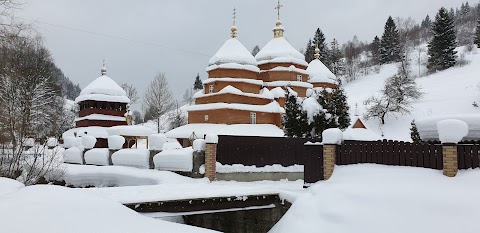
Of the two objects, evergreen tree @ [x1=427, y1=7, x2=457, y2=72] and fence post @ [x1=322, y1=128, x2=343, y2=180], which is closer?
fence post @ [x1=322, y1=128, x2=343, y2=180]

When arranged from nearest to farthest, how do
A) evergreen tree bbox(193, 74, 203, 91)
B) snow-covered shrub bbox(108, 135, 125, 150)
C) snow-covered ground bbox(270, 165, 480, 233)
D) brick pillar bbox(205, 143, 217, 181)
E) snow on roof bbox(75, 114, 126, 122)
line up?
snow-covered ground bbox(270, 165, 480, 233) < brick pillar bbox(205, 143, 217, 181) < snow-covered shrub bbox(108, 135, 125, 150) < snow on roof bbox(75, 114, 126, 122) < evergreen tree bbox(193, 74, 203, 91)

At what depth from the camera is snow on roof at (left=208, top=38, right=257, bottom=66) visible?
30.3 m

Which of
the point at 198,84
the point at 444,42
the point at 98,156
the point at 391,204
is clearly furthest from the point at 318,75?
the point at 198,84

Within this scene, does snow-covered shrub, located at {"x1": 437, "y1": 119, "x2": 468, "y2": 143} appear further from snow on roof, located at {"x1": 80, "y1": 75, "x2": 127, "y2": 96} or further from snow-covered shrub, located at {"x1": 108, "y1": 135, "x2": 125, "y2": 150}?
snow on roof, located at {"x1": 80, "y1": 75, "x2": 127, "y2": 96}

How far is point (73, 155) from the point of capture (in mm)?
21094

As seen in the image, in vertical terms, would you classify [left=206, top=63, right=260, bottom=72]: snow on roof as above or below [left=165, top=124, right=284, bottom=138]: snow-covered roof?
above

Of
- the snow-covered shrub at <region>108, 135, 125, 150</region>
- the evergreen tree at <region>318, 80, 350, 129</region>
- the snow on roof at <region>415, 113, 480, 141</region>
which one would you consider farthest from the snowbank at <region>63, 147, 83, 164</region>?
the snow on roof at <region>415, 113, 480, 141</region>

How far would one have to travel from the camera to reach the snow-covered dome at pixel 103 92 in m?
36.5

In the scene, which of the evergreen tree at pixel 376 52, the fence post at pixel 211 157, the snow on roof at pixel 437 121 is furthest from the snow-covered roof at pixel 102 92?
the evergreen tree at pixel 376 52

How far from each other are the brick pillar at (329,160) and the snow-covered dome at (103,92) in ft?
101

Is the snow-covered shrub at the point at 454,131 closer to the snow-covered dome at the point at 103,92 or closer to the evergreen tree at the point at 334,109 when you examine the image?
the evergreen tree at the point at 334,109

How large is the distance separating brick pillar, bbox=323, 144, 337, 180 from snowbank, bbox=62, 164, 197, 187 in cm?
638

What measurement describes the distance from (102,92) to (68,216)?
3346 cm

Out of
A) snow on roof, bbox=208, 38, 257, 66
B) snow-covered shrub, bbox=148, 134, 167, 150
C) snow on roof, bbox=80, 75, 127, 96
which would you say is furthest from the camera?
snow on roof, bbox=80, 75, 127, 96
